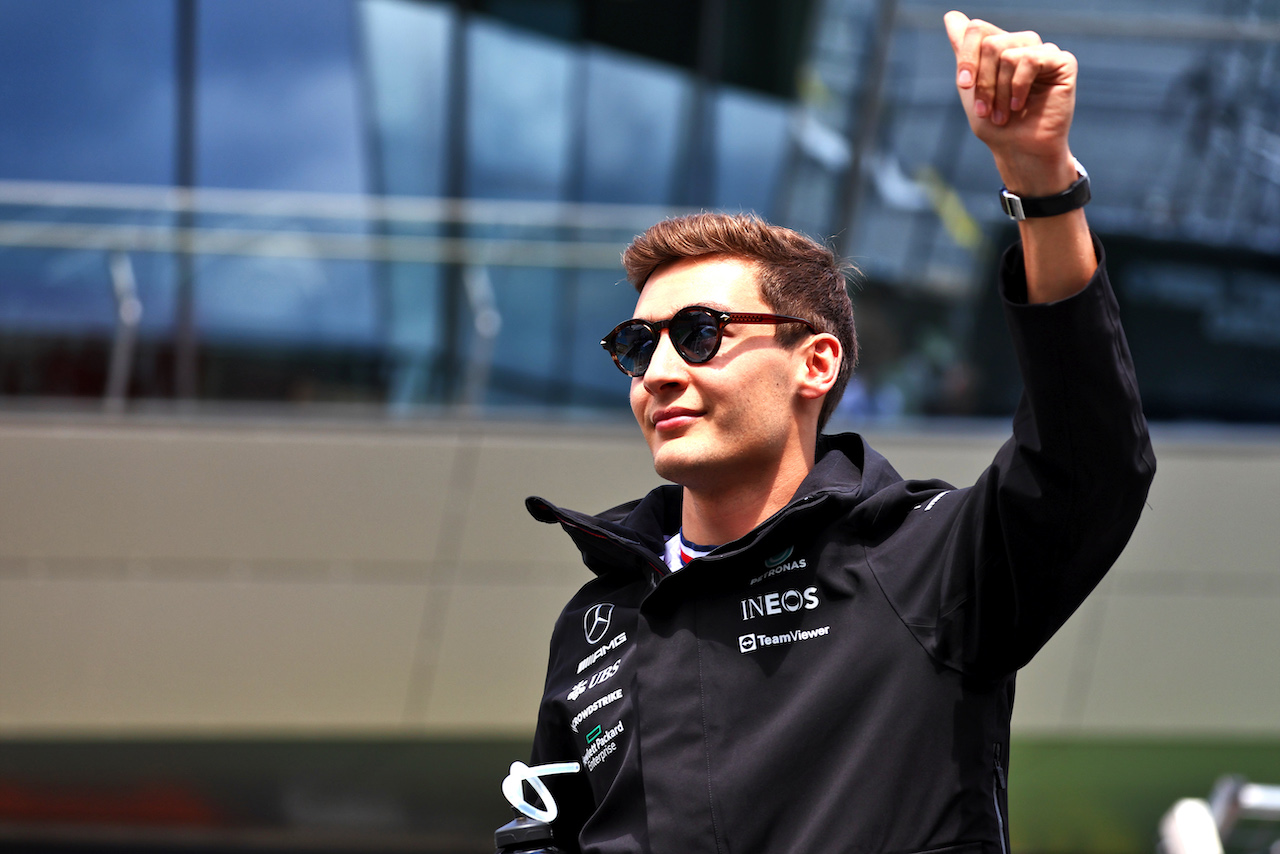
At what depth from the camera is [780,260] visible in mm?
2246

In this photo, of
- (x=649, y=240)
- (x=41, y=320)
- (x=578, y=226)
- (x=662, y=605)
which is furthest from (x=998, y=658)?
(x=41, y=320)

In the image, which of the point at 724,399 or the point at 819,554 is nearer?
the point at 819,554

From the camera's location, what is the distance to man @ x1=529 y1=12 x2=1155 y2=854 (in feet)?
5.01

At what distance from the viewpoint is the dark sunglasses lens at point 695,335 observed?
6.93 ft

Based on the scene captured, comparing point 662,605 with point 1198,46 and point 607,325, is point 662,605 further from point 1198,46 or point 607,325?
point 1198,46

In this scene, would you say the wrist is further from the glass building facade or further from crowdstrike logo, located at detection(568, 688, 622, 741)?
the glass building facade

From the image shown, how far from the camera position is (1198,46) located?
9.23 metres

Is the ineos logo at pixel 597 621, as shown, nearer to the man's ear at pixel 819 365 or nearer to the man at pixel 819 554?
the man at pixel 819 554

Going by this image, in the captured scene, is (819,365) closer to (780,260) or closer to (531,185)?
(780,260)

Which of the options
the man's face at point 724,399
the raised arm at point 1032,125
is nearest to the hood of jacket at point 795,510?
the man's face at point 724,399

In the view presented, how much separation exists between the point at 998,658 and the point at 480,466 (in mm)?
6652

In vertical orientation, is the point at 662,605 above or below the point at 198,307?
above

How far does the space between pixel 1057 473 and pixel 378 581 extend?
23.8ft

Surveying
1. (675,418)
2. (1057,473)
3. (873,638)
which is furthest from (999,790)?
(675,418)
